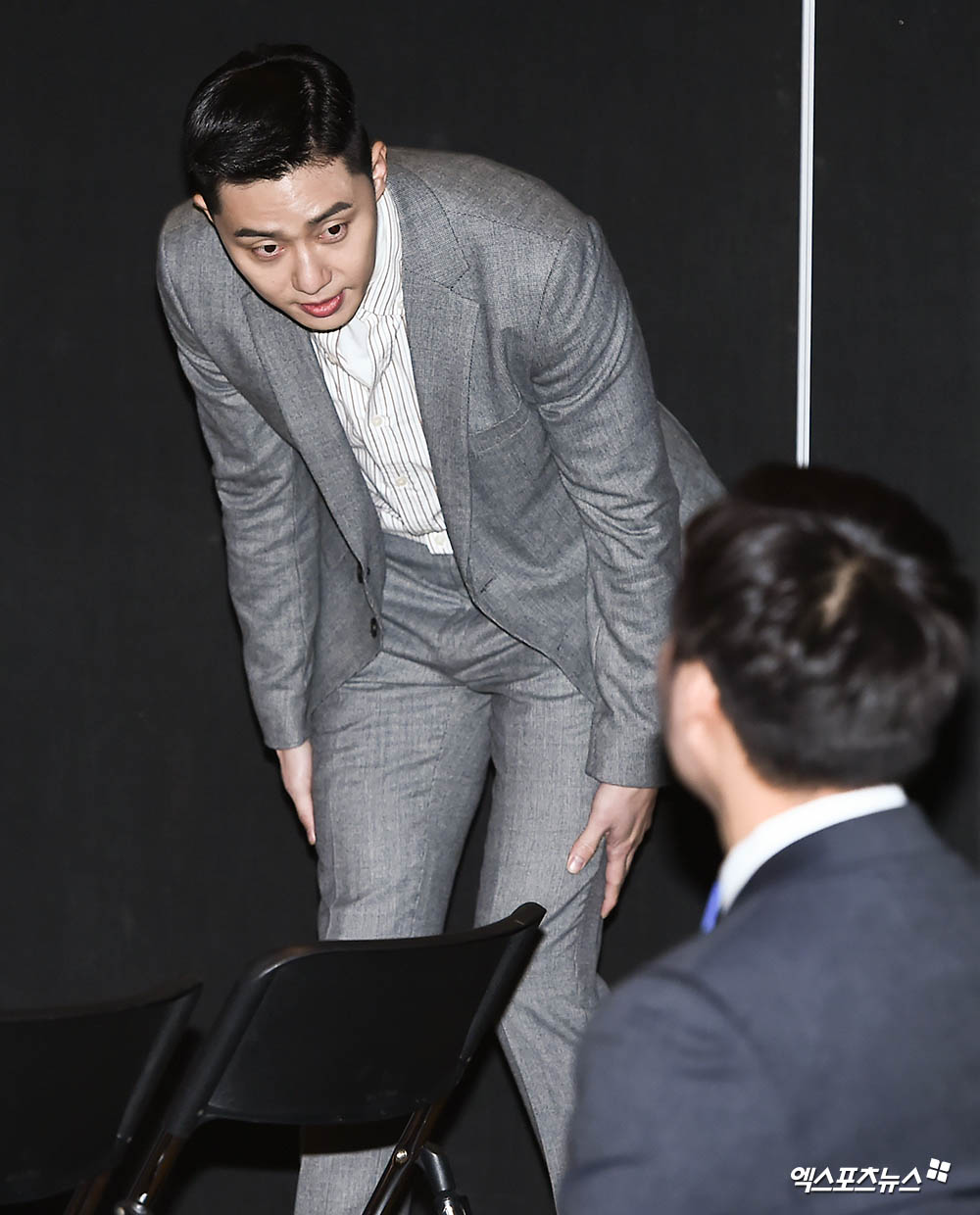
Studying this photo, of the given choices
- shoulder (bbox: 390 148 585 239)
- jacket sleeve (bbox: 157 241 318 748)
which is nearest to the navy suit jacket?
shoulder (bbox: 390 148 585 239)

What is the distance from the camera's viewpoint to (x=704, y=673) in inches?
46.7

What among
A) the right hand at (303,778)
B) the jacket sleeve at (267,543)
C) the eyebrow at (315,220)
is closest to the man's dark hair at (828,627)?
the eyebrow at (315,220)

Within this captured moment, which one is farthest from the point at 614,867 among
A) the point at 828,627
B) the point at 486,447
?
the point at 828,627

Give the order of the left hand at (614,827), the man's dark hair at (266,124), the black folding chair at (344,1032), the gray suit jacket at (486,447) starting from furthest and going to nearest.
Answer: the left hand at (614,827)
the gray suit jacket at (486,447)
the man's dark hair at (266,124)
the black folding chair at (344,1032)

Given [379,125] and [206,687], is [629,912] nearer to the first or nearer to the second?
[206,687]

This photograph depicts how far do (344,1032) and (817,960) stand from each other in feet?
2.35

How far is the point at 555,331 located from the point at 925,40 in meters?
1.24

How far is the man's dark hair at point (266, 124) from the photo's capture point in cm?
188

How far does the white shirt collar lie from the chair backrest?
0.52 meters

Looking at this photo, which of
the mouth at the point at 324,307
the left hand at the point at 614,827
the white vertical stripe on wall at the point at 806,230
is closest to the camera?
the mouth at the point at 324,307

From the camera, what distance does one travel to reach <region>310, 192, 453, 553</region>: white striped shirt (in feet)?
6.99

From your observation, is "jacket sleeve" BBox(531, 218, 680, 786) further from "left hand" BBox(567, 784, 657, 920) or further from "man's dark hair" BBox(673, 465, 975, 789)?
"man's dark hair" BBox(673, 465, 975, 789)

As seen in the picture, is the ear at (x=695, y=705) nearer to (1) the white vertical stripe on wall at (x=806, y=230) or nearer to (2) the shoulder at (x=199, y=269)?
(2) the shoulder at (x=199, y=269)

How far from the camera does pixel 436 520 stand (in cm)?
229
